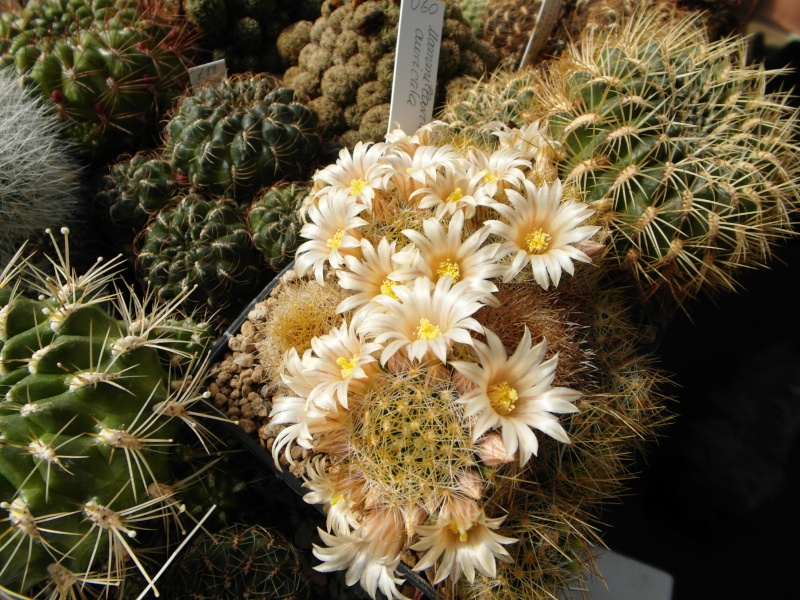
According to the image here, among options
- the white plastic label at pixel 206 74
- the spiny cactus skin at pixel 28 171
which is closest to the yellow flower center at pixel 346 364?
the spiny cactus skin at pixel 28 171

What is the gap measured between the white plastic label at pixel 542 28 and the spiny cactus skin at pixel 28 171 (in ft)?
5.48

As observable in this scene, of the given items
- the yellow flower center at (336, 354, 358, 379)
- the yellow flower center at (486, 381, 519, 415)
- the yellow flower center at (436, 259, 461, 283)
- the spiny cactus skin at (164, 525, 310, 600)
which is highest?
the yellow flower center at (436, 259, 461, 283)

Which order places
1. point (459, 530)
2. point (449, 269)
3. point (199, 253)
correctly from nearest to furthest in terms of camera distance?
point (459, 530) → point (449, 269) → point (199, 253)

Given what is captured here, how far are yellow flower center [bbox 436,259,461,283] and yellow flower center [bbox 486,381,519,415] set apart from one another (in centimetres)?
25

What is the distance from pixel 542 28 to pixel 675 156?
3.36ft

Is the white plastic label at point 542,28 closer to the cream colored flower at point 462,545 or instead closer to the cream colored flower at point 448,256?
the cream colored flower at point 448,256

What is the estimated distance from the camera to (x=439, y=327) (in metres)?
1.13

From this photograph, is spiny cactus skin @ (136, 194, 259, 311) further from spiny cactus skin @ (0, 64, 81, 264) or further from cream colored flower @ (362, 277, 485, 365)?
cream colored flower @ (362, 277, 485, 365)

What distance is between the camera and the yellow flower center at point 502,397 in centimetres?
110

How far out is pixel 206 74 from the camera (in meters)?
2.14

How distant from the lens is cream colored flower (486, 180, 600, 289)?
3.98ft

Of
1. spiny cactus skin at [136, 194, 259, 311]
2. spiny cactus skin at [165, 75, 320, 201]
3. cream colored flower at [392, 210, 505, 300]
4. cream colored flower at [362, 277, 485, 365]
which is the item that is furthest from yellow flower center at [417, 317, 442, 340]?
spiny cactus skin at [165, 75, 320, 201]

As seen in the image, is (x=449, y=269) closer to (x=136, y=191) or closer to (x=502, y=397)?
(x=502, y=397)

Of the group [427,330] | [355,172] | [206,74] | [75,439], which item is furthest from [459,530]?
[206,74]
